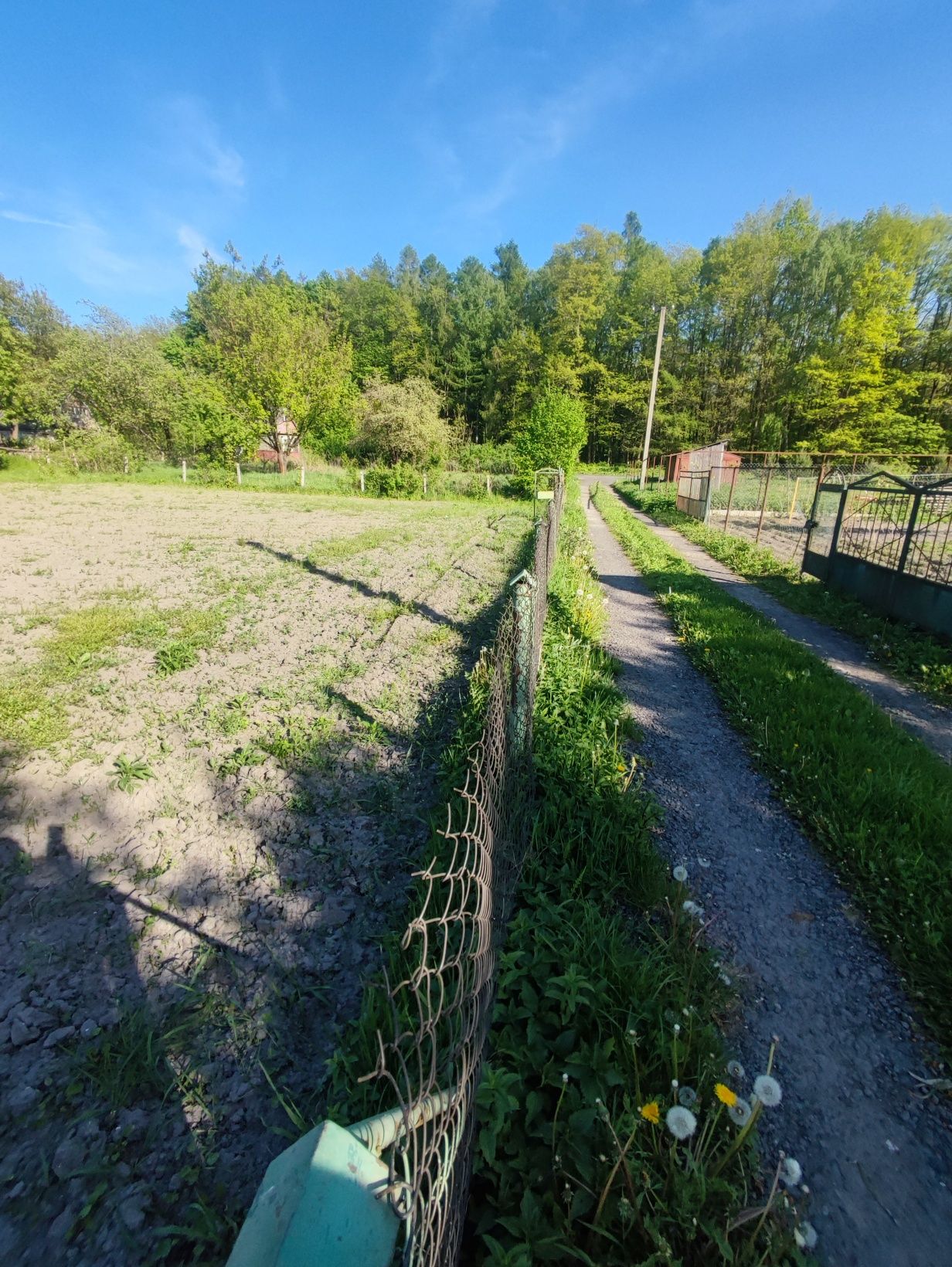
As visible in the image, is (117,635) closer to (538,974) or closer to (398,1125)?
(538,974)

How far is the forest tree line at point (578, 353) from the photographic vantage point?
26797 mm

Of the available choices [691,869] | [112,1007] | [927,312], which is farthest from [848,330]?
[112,1007]

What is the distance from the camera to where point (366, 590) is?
748 centimetres

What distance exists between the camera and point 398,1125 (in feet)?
2.61

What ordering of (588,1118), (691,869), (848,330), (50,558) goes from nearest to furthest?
(588,1118) < (691,869) < (50,558) < (848,330)

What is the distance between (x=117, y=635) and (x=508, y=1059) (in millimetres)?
5652

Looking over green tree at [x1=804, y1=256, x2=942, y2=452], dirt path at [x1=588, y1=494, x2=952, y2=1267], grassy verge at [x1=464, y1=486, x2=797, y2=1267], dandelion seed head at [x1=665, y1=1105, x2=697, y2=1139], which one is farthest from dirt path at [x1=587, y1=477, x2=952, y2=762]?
green tree at [x1=804, y1=256, x2=942, y2=452]

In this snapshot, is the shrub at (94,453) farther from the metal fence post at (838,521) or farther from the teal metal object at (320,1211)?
the teal metal object at (320,1211)

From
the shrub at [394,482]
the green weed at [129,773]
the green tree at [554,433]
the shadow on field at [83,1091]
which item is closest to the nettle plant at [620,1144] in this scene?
the shadow on field at [83,1091]

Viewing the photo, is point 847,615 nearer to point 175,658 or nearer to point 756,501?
point 175,658

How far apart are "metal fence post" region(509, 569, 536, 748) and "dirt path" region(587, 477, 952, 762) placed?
3.15m

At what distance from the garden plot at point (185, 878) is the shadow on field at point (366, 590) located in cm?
8

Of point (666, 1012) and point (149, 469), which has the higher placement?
point (149, 469)

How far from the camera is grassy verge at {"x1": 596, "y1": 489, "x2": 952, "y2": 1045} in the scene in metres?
2.21
